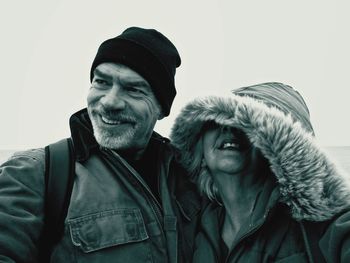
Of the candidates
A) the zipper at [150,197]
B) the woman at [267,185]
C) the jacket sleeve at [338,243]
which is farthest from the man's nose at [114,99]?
the jacket sleeve at [338,243]

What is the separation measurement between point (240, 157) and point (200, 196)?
372 millimetres

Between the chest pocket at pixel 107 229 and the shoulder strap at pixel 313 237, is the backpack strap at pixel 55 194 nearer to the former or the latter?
the chest pocket at pixel 107 229

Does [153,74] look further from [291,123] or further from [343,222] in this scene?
[343,222]

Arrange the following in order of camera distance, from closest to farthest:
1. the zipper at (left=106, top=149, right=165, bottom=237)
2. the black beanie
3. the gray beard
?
the zipper at (left=106, top=149, right=165, bottom=237) → the gray beard → the black beanie

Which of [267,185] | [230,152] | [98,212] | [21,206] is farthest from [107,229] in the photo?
[267,185]

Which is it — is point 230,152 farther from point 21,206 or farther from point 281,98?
point 21,206

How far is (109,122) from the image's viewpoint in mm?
2326

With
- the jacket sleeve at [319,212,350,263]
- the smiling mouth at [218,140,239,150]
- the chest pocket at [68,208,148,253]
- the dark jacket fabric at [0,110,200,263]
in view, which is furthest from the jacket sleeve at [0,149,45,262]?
the jacket sleeve at [319,212,350,263]

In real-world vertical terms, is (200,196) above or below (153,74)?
below

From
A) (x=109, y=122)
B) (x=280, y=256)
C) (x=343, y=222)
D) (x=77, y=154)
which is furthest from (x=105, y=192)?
(x=343, y=222)

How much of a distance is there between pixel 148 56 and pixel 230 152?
71 centimetres

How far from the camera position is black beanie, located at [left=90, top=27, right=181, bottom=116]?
238 cm

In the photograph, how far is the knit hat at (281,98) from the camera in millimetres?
2316

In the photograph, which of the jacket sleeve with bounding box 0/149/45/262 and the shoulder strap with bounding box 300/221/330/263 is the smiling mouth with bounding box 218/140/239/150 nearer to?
the shoulder strap with bounding box 300/221/330/263
